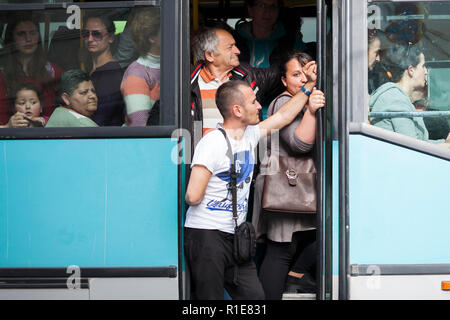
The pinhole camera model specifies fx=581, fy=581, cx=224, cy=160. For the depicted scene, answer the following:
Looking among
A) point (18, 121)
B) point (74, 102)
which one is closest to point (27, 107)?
point (18, 121)

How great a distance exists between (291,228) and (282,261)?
0.66 feet

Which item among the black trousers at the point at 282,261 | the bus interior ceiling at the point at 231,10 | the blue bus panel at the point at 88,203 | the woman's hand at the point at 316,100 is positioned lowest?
the black trousers at the point at 282,261

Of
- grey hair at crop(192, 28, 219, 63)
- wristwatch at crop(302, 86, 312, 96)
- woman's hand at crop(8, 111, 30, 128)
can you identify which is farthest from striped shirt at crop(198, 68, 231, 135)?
woman's hand at crop(8, 111, 30, 128)

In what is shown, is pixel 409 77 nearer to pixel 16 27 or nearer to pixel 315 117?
pixel 315 117

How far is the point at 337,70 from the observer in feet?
9.87

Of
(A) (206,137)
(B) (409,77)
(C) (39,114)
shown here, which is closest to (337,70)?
(B) (409,77)

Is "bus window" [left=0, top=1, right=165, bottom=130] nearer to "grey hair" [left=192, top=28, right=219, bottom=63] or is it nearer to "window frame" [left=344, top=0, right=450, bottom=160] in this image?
"grey hair" [left=192, top=28, right=219, bottom=63]

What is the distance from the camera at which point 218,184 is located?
3.04m

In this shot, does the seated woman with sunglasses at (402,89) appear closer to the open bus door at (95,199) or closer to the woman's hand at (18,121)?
the open bus door at (95,199)

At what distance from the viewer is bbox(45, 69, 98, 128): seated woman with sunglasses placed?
3.03m

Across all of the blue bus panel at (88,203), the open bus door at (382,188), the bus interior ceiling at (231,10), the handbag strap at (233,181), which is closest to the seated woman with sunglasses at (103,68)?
the blue bus panel at (88,203)

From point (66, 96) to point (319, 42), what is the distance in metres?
1.34

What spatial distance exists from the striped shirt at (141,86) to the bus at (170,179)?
37mm

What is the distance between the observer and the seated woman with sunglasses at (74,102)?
119 inches
